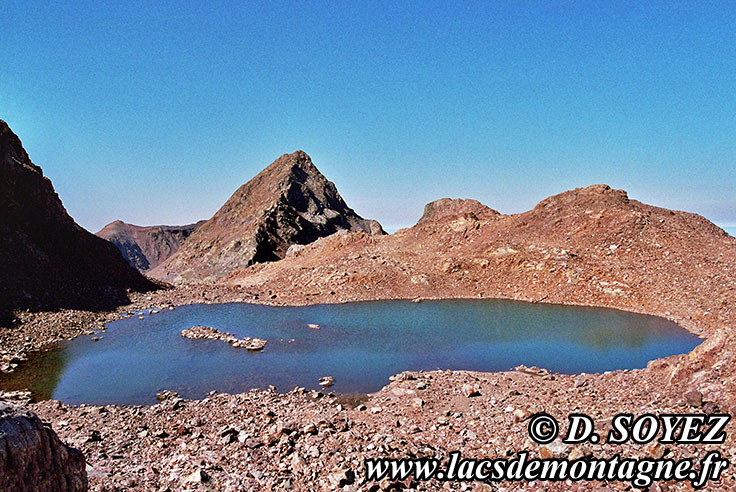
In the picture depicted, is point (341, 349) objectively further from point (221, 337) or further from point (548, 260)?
point (548, 260)

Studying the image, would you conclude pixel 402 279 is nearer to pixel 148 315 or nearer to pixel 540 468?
pixel 148 315

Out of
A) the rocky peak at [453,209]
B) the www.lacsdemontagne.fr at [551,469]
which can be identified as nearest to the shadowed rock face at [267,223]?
the rocky peak at [453,209]

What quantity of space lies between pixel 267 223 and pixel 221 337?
45.1 meters

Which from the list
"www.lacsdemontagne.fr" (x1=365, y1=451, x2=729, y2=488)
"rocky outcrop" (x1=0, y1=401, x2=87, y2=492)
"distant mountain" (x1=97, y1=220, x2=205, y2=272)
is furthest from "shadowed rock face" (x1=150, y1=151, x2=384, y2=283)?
"rocky outcrop" (x1=0, y1=401, x2=87, y2=492)

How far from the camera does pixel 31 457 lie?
5215mm

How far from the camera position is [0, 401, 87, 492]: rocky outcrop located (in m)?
4.88

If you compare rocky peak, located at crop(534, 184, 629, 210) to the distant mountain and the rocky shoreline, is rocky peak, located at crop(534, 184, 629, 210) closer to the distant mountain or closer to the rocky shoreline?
the rocky shoreline

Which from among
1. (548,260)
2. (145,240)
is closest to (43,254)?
(548,260)

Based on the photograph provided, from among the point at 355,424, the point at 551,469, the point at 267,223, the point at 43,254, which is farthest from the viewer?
the point at 267,223

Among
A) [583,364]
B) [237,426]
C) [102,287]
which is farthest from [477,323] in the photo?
[102,287]

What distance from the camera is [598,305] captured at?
2842 cm

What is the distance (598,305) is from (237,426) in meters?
Answer: 25.7

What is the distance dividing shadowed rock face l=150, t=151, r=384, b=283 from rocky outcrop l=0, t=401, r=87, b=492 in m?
53.2

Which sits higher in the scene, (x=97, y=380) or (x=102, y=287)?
(x=102, y=287)
